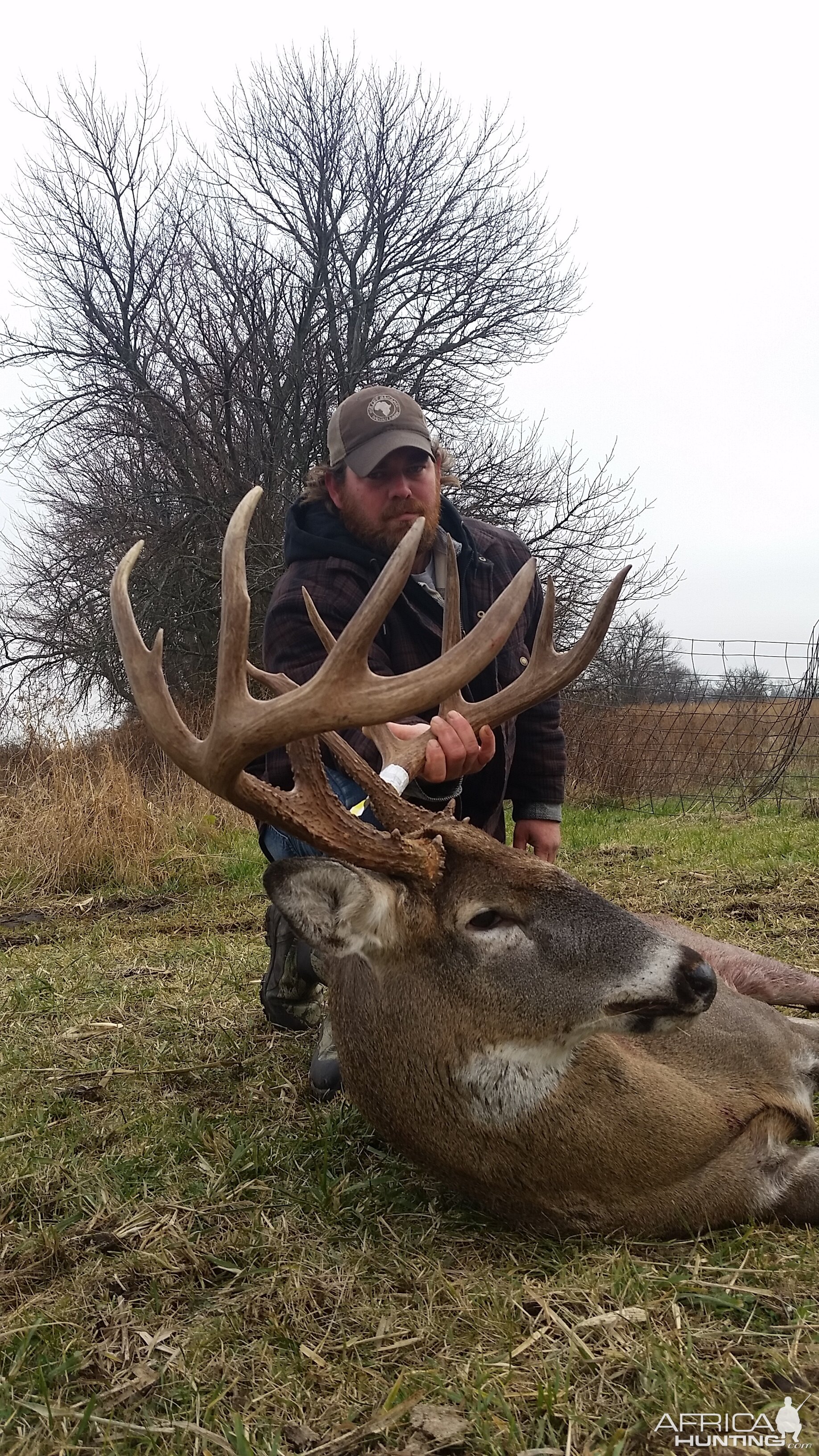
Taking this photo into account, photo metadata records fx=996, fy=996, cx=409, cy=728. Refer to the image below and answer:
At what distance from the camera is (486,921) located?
2.46 metres

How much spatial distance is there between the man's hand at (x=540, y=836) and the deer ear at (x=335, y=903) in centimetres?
A: 177

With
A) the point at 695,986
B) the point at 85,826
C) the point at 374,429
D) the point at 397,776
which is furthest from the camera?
the point at 85,826

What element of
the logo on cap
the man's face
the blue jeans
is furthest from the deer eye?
the logo on cap

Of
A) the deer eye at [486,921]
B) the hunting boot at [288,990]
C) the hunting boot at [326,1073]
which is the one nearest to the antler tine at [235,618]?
→ the deer eye at [486,921]

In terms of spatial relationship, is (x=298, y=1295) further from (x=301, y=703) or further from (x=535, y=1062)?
(x=301, y=703)

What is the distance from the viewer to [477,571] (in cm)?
421

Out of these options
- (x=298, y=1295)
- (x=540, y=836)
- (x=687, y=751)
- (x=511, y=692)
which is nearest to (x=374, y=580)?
(x=511, y=692)

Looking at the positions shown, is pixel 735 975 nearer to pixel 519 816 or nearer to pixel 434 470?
pixel 519 816

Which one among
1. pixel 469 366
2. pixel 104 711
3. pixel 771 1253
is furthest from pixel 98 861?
pixel 469 366

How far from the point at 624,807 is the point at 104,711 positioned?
8398 millimetres

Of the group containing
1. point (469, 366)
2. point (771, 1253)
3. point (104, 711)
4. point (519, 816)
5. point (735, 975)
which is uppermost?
point (469, 366)

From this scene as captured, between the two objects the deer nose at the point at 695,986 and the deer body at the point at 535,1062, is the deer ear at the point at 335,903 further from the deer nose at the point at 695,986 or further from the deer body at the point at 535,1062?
the deer nose at the point at 695,986

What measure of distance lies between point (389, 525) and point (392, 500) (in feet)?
0.32

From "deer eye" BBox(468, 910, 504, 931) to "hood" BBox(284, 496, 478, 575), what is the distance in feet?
6.27
